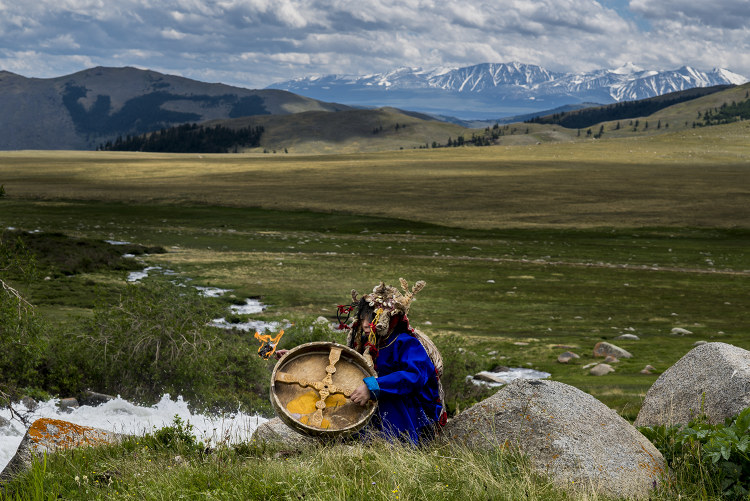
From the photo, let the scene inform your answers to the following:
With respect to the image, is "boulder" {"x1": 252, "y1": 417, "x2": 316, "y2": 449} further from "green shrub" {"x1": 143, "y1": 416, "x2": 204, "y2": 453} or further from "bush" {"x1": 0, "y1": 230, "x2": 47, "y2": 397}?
"bush" {"x1": 0, "y1": 230, "x2": 47, "y2": 397}

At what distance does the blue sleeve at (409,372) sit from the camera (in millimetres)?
6664

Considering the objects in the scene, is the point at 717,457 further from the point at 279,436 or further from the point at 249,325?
the point at 249,325

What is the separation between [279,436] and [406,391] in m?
2.43

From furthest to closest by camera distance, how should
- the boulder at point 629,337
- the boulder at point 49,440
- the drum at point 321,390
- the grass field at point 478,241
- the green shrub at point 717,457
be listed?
the grass field at point 478,241
the boulder at point 629,337
the boulder at point 49,440
the drum at point 321,390
the green shrub at point 717,457

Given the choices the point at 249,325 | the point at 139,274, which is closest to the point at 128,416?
the point at 249,325

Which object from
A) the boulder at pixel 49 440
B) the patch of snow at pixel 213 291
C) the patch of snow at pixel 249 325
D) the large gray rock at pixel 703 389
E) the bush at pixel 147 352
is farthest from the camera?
the patch of snow at pixel 213 291

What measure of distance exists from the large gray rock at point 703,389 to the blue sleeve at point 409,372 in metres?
3.02

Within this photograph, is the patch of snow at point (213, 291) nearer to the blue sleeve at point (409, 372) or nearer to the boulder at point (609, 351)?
the boulder at point (609, 351)

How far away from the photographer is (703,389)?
27.7 feet

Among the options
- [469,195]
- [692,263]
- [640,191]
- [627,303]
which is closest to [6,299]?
[627,303]

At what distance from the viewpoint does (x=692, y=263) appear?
127ft

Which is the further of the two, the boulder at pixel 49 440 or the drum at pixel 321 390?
the boulder at pixel 49 440

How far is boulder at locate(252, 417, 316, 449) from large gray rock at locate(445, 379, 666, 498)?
1772mm

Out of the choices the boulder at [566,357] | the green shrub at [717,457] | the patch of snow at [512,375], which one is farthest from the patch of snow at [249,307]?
the green shrub at [717,457]
